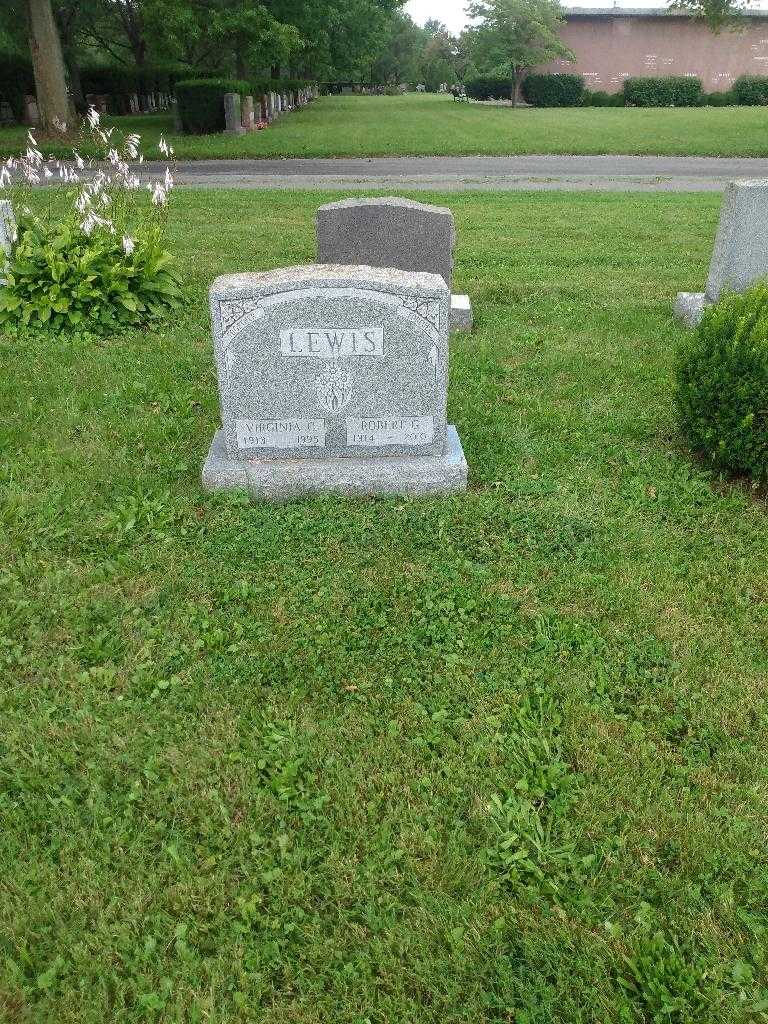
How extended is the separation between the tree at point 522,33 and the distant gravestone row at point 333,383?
4989 centimetres

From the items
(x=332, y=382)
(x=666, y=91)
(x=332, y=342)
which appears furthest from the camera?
(x=666, y=91)

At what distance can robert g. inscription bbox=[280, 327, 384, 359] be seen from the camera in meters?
4.25

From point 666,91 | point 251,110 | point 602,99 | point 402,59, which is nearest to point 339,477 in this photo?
point 251,110

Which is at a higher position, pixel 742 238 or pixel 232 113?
pixel 232 113

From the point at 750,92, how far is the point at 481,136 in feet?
90.4

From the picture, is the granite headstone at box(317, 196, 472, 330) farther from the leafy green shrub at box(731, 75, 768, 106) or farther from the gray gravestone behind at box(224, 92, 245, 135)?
the leafy green shrub at box(731, 75, 768, 106)

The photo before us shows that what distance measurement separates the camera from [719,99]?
149 feet

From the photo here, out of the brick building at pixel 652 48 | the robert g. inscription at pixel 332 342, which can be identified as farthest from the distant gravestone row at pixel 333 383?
the brick building at pixel 652 48

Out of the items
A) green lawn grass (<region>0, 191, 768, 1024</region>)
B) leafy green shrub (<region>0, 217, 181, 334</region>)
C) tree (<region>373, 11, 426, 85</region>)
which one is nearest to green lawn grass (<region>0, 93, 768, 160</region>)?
leafy green shrub (<region>0, 217, 181, 334</region>)

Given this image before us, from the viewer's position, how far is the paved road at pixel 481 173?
54.1 ft

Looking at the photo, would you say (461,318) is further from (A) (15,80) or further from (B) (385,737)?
(A) (15,80)

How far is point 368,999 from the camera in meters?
2.13

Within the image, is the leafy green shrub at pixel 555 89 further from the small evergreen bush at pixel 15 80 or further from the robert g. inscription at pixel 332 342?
the robert g. inscription at pixel 332 342

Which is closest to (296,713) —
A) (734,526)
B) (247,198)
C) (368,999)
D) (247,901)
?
(247,901)
